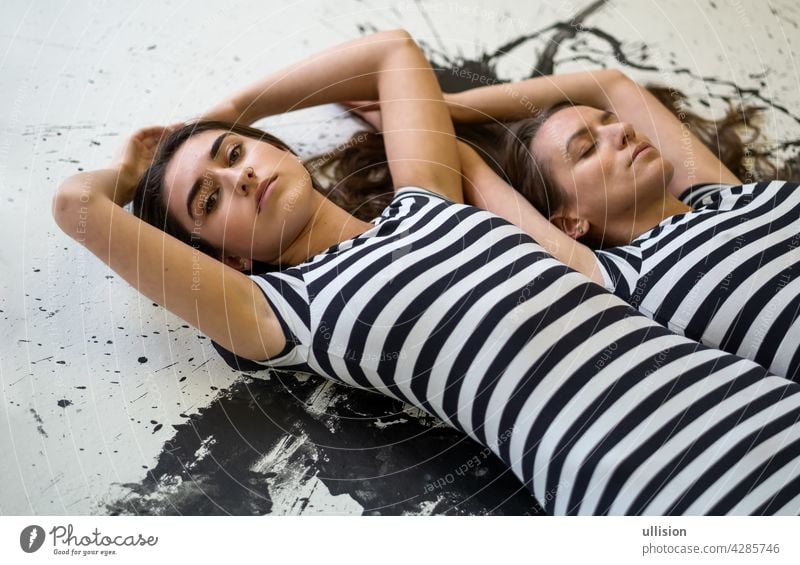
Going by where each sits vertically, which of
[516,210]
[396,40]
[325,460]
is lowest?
[325,460]

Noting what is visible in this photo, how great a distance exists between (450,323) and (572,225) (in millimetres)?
194

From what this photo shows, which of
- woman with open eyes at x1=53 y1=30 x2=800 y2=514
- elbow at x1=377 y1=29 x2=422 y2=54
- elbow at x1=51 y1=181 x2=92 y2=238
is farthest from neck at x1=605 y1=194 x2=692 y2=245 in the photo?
elbow at x1=51 y1=181 x2=92 y2=238

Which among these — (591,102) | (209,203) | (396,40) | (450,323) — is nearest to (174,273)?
(209,203)

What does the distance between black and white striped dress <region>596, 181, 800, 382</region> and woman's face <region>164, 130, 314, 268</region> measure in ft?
0.76

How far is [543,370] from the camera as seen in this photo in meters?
0.44

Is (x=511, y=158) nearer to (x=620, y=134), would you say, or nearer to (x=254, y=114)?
(x=620, y=134)

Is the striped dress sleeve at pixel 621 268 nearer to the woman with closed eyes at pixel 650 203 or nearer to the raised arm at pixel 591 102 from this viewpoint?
the woman with closed eyes at pixel 650 203

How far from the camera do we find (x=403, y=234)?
1.65ft

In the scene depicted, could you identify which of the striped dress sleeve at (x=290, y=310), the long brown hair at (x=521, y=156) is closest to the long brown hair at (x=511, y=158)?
the long brown hair at (x=521, y=156)

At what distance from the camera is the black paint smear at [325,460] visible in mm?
462

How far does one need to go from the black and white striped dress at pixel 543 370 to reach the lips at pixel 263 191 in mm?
50

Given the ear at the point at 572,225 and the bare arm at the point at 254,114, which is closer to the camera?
the bare arm at the point at 254,114

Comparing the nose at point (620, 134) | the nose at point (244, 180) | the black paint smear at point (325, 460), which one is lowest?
the black paint smear at point (325, 460)
